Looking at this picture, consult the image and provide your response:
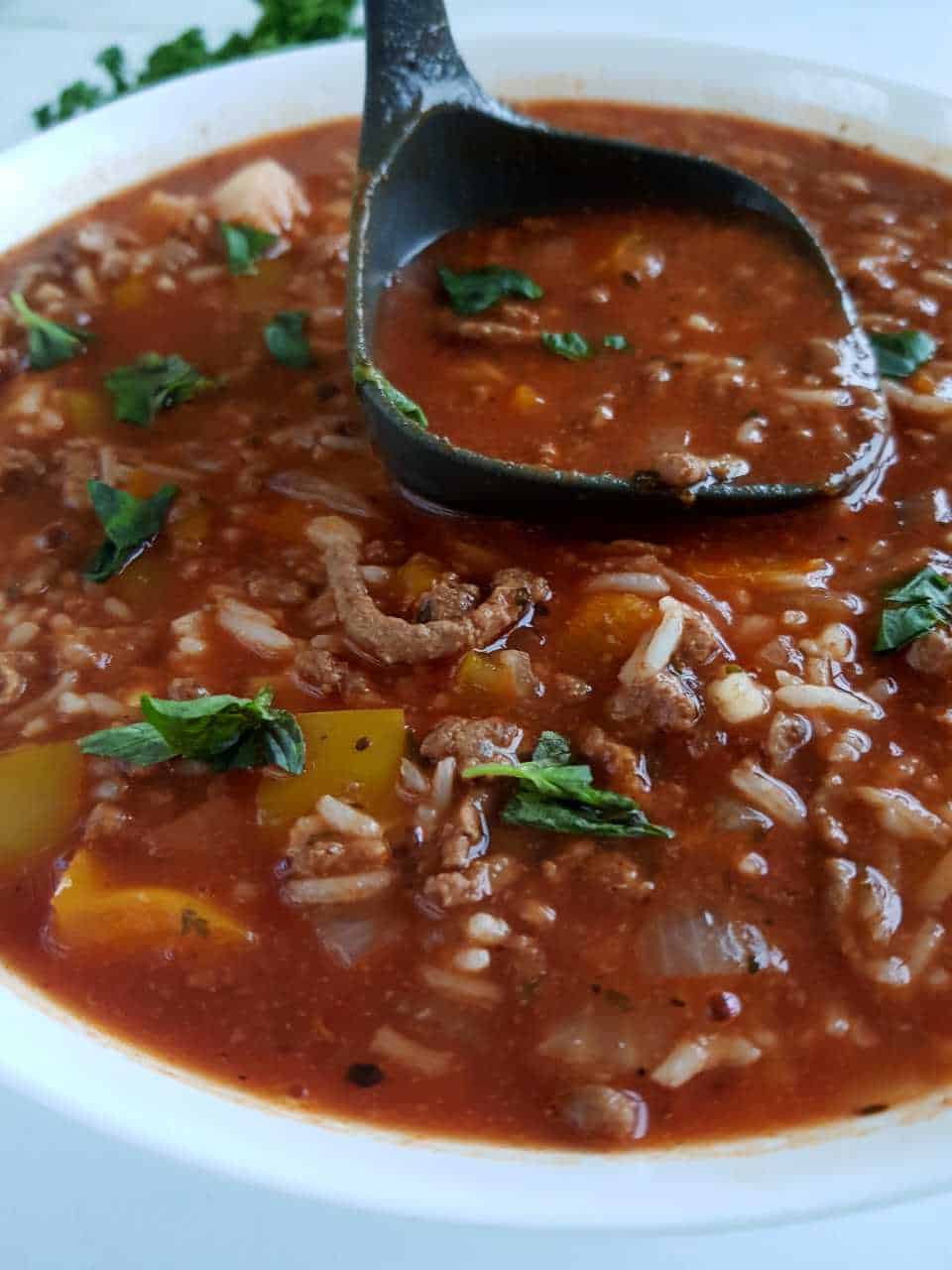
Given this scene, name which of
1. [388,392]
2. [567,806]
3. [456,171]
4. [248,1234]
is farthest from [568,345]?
[248,1234]

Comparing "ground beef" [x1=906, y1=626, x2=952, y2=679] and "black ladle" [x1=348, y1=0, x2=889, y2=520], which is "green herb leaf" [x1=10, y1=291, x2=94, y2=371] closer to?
"black ladle" [x1=348, y1=0, x2=889, y2=520]

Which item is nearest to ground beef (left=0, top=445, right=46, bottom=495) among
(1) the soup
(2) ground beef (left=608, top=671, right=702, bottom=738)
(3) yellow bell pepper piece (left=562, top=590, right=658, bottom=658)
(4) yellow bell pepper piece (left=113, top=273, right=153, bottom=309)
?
(1) the soup

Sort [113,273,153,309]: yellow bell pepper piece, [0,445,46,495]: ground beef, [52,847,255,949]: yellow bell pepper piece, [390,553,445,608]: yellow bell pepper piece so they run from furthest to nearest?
[113,273,153,309]: yellow bell pepper piece
[0,445,46,495]: ground beef
[390,553,445,608]: yellow bell pepper piece
[52,847,255,949]: yellow bell pepper piece

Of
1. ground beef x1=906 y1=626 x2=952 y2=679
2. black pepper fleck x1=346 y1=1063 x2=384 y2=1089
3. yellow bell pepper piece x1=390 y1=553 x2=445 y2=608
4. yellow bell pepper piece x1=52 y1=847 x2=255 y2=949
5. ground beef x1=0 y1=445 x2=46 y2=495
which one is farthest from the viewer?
ground beef x1=0 y1=445 x2=46 y2=495

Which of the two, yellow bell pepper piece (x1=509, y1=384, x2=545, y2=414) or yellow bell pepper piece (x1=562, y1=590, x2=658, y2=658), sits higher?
yellow bell pepper piece (x1=509, y1=384, x2=545, y2=414)

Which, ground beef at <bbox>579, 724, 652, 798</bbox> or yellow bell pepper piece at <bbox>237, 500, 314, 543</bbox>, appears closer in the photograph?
ground beef at <bbox>579, 724, 652, 798</bbox>

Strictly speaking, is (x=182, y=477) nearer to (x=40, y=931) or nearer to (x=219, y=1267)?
(x=40, y=931)

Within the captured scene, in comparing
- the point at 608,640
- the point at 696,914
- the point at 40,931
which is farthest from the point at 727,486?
the point at 40,931

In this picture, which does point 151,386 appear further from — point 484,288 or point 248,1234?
point 248,1234
